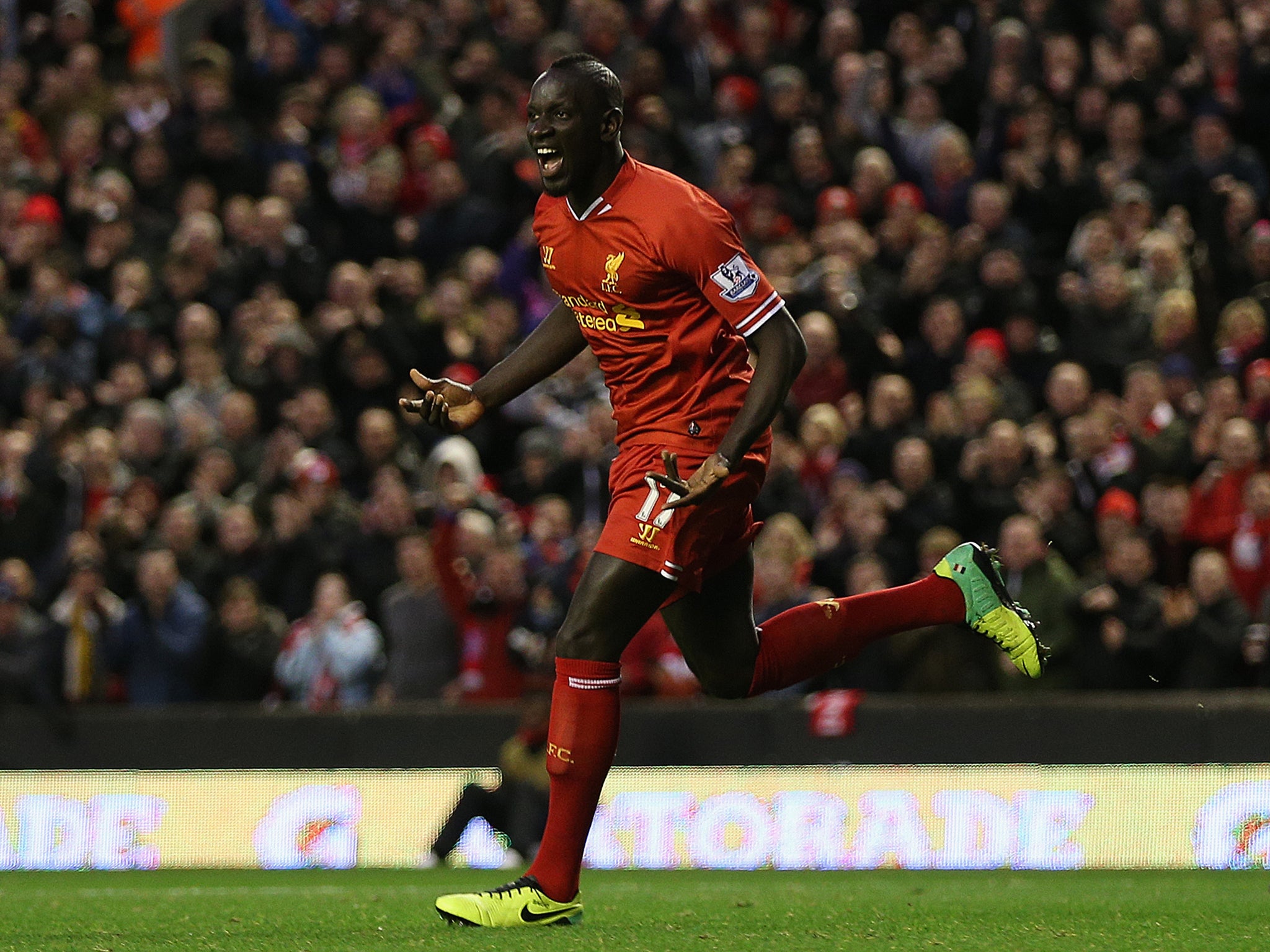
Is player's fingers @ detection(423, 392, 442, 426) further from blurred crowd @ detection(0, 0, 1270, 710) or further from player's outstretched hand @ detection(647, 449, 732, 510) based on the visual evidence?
blurred crowd @ detection(0, 0, 1270, 710)

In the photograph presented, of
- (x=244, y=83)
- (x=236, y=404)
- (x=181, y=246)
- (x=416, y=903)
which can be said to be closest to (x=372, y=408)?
(x=236, y=404)

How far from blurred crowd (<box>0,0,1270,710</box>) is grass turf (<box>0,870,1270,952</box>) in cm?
261

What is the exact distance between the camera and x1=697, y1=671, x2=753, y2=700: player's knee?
6.29 m

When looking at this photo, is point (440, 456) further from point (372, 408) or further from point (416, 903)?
point (416, 903)

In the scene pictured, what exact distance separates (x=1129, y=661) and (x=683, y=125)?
19.2 feet

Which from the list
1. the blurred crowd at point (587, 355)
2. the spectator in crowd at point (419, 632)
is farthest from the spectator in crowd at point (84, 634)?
the spectator in crowd at point (419, 632)

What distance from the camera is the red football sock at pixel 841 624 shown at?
6.38 m

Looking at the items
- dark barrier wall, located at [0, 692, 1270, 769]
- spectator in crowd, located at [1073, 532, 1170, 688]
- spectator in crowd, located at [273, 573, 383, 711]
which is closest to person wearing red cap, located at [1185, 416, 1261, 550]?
spectator in crowd, located at [1073, 532, 1170, 688]

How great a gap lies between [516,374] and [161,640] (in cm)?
603

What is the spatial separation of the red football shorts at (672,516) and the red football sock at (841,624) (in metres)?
0.44

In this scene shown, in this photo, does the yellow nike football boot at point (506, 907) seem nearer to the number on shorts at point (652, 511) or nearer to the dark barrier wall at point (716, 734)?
the number on shorts at point (652, 511)

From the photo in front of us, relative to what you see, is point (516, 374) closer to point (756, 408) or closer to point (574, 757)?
point (756, 408)

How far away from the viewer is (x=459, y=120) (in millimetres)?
15234

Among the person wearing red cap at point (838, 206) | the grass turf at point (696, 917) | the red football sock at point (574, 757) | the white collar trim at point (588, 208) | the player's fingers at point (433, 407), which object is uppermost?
the person wearing red cap at point (838, 206)
